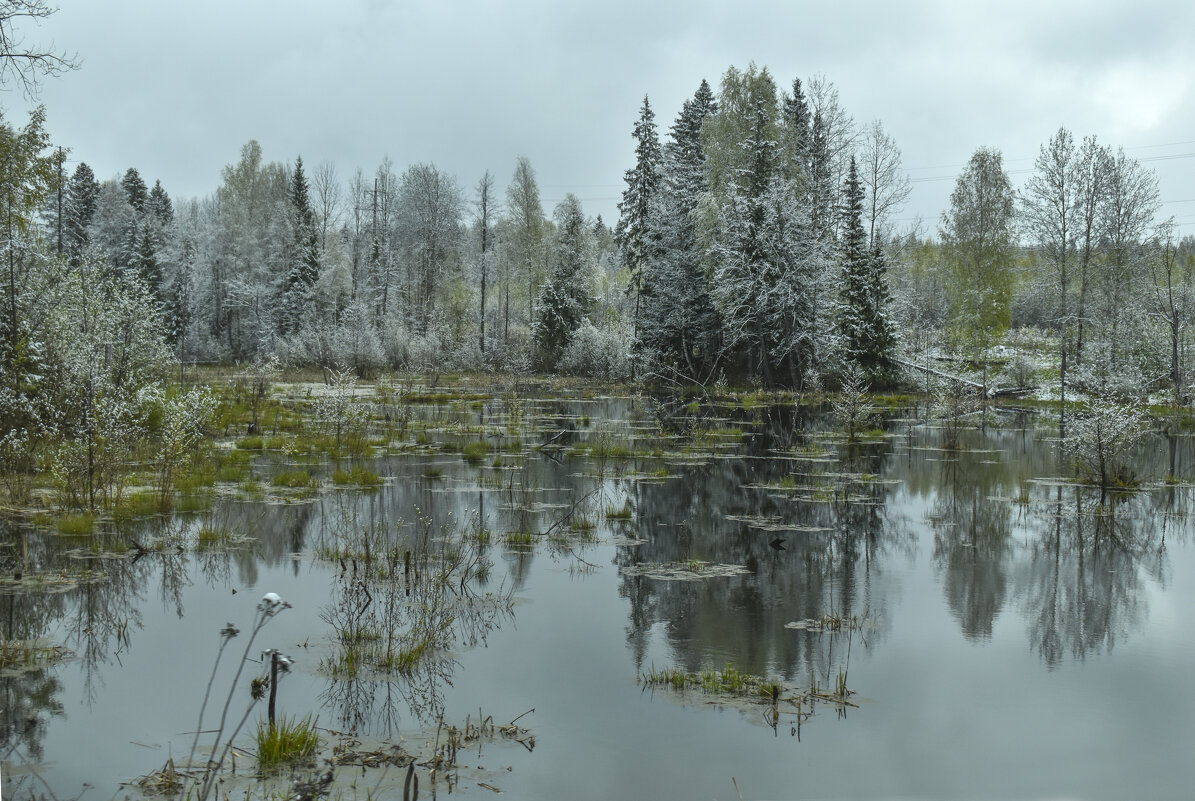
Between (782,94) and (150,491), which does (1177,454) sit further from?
(782,94)

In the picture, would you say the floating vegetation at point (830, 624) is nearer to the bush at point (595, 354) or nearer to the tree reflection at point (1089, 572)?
the tree reflection at point (1089, 572)

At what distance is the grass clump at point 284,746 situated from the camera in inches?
202

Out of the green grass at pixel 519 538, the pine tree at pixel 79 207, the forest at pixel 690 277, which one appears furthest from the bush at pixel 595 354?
the green grass at pixel 519 538

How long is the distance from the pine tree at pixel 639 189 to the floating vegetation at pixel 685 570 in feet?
118

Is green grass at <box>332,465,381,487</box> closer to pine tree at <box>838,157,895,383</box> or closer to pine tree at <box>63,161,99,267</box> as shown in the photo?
pine tree at <box>838,157,895,383</box>

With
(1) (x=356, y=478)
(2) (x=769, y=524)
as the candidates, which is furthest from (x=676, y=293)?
(2) (x=769, y=524)

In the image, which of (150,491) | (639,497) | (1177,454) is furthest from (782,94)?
(150,491)

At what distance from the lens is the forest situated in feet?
65.0

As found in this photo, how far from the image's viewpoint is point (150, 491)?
13.4 metres

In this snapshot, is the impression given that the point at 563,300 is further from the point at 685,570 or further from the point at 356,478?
the point at 685,570

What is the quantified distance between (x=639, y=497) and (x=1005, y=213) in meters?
40.2

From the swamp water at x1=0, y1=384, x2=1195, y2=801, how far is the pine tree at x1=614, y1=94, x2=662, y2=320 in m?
33.1

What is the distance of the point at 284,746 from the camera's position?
5199 mm

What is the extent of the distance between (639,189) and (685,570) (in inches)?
1571
